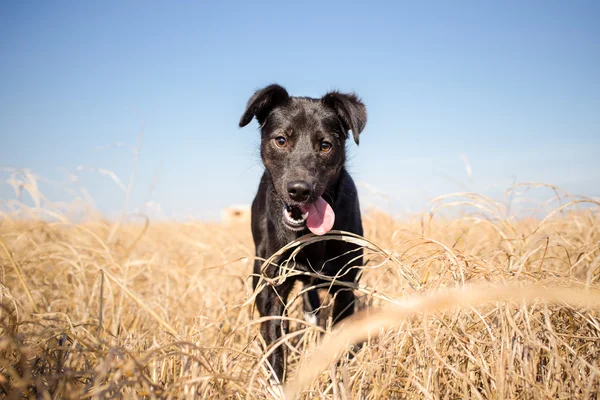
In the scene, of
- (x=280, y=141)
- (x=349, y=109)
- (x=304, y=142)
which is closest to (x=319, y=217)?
(x=304, y=142)

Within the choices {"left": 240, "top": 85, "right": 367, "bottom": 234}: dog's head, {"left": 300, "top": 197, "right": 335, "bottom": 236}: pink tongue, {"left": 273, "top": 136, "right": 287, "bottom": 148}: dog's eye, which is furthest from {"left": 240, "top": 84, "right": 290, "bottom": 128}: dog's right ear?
{"left": 300, "top": 197, "right": 335, "bottom": 236}: pink tongue

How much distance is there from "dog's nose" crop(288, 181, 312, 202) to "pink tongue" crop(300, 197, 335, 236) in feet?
0.37

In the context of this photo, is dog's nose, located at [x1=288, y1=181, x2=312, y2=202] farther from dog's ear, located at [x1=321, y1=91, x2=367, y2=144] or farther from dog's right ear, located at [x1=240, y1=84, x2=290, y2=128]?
dog's right ear, located at [x1=240, y1=84, x2=290, y2=128]

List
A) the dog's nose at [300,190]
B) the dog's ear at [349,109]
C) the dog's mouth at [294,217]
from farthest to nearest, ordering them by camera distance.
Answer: the dog's ear at [349,109] → the dog's mouth at [294,217] → the dog's nose at [300,190]

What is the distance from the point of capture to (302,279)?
2908mm

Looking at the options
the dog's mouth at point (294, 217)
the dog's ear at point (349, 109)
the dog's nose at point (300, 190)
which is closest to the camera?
the dog's nose at point (300, 190)

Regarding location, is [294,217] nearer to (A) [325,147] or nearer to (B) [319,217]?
(B) [319,217]

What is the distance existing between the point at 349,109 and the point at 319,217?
1.00m

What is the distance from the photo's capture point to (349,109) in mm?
3002

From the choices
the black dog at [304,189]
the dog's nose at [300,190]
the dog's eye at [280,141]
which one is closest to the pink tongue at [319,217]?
the black dog at [304,189]

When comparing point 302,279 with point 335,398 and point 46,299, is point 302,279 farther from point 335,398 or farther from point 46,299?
point 46,299

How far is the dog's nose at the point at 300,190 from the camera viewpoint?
97.9 inches

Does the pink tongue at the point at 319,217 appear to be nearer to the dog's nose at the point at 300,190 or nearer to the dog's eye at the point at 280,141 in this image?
the dog's nose at the point at 300,190

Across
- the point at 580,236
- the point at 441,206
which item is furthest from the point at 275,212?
the point at 580,236
